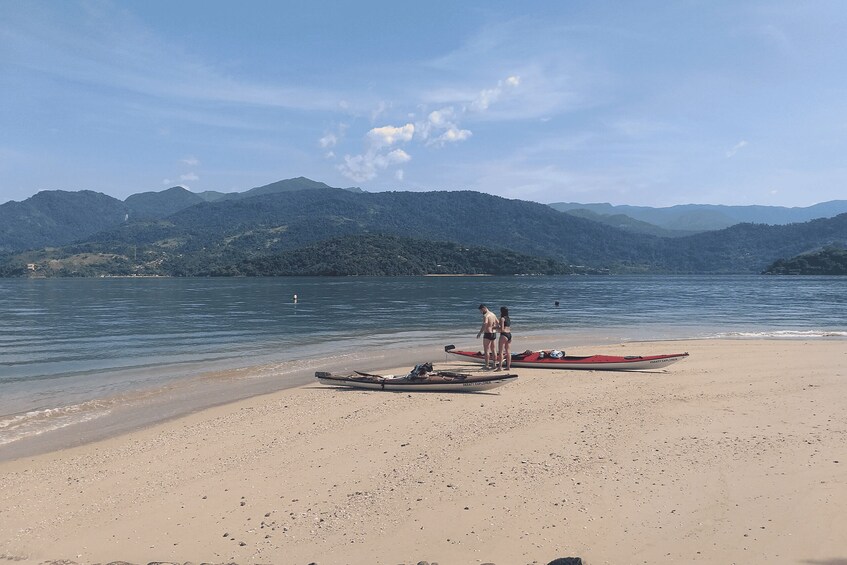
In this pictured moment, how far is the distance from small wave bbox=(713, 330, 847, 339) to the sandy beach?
18894 millimetres

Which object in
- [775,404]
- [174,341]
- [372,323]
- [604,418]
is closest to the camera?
[604,418]

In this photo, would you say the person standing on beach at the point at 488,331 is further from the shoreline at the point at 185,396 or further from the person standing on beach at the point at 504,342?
the shoreline at the point at 185,396

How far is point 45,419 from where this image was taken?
14.3m

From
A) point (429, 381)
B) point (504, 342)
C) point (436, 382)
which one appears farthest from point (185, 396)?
point (504, 342)

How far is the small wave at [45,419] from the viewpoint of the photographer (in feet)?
42.7

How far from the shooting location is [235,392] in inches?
692

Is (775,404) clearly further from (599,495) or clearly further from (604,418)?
(599,495)

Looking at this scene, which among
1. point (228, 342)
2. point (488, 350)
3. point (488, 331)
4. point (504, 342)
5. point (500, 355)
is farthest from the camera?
point (228, 342)

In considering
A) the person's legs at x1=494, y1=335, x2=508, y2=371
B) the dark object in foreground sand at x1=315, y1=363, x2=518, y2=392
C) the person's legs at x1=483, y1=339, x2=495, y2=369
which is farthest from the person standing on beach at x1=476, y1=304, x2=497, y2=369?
the dark object in foreground sand at x1=315, y1=363, x2=518, y2=392

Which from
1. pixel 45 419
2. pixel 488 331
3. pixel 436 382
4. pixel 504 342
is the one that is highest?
pixel 488 331

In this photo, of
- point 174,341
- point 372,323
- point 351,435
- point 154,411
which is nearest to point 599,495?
point 351,435

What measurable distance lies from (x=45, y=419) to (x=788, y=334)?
1459 inches

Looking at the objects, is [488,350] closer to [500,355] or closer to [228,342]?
[500,355]

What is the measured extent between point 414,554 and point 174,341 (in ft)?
92.8
